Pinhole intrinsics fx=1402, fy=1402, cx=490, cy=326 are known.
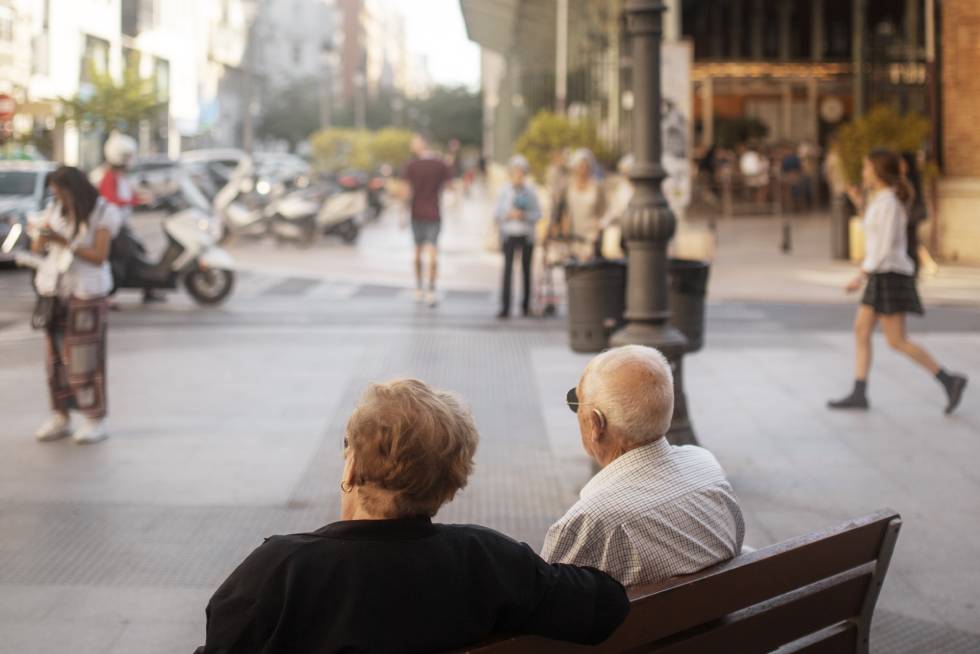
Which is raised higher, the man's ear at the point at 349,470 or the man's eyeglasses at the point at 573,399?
the man's eyeglasses at the point at 573,399

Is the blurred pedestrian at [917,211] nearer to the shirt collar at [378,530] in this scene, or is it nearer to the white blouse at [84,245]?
the white blouse at [84,245]

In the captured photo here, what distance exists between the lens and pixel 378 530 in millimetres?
2582

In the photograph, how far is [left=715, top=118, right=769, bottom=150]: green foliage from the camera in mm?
37969

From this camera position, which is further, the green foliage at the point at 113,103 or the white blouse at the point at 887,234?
the green foliage at the point at 113,103

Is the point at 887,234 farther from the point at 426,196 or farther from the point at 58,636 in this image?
the point at 426,196

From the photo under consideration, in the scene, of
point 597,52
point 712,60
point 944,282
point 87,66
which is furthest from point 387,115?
point 944,282

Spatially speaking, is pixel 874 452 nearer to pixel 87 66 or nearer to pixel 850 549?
pixel 850 549

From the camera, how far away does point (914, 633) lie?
190 inches

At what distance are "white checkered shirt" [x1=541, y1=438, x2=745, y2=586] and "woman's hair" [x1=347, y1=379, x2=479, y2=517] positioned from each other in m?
0.53

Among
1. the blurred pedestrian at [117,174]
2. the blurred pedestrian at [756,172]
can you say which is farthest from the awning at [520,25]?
the blurred pedestrian at [117,174]

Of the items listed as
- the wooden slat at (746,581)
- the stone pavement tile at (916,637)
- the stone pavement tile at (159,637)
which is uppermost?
the wooden slat at (746,581)

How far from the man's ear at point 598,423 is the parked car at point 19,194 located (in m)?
18.5

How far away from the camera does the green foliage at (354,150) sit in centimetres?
6047

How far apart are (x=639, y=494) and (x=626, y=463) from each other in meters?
0.09
